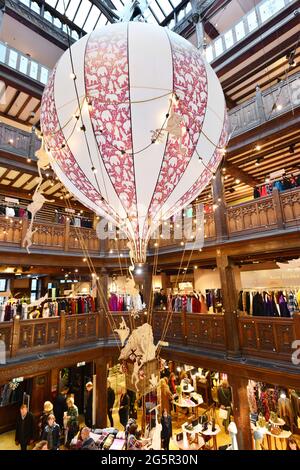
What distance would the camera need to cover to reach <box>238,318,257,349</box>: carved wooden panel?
19.7ft

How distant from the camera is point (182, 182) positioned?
2.81 m

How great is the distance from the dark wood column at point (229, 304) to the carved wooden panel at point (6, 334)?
17.5 ft

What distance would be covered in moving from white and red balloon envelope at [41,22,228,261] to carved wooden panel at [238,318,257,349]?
452 centimetres

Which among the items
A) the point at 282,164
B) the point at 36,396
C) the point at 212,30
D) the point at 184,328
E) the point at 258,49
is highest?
the point at 212,30

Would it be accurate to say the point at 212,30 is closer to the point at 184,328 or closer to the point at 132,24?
the point at 132,24

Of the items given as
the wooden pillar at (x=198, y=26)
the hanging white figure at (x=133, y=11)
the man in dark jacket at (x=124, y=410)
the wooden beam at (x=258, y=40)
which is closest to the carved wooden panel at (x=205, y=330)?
the man in dark jacket at (x=124, y=410)

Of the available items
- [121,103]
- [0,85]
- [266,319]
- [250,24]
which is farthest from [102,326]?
[250,24]

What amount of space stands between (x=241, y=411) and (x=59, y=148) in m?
A: 6.68

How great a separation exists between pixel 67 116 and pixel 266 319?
224 inches

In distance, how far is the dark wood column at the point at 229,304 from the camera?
244 inches

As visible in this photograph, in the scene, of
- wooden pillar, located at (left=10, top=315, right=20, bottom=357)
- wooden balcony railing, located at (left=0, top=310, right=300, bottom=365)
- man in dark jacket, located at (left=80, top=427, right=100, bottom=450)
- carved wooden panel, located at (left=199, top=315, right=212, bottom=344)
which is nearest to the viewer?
man in dark jacket, located at (left=80, top=427, right=100, bottom=450)

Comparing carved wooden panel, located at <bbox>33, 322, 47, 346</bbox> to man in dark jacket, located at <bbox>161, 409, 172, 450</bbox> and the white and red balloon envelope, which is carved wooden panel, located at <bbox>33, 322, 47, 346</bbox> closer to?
man in dark jacket, located at <bbox>161, 409, 172, 450</bbox>

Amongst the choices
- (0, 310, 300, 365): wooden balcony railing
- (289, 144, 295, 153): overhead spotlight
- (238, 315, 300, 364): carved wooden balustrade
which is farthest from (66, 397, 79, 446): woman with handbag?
(289, 144, 295, 153): overhead spotlight

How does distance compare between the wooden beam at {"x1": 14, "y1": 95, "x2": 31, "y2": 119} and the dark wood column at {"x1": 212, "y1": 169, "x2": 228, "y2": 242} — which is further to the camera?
the wooden beam at {"x1": 14, "y1": 95, "x2": 31, "y2": 119}
